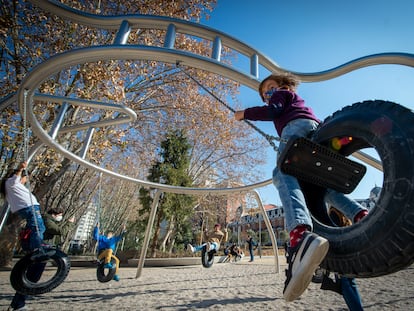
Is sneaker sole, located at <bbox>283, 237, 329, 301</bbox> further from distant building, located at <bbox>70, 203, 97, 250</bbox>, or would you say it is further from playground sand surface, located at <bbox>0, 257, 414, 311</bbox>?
distant building, located at <bbox>70, 203, 97, 250</bbox>

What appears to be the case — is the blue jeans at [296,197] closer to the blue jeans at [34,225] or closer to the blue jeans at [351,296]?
the blue jeans at [351,296]

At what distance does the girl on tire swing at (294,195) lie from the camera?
103 cm

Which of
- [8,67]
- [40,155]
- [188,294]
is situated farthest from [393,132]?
[8,67]

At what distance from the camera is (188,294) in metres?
3.66

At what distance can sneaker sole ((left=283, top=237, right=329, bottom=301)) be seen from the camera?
38.6 inches

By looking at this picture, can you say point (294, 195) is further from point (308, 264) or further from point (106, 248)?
point (106, 248)

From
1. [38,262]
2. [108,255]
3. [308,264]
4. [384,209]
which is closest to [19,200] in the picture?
[38,262]

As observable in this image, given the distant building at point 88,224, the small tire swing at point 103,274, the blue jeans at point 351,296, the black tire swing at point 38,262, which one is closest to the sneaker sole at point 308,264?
the blue jeans at point 351,296

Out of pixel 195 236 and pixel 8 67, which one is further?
pixel 195 236

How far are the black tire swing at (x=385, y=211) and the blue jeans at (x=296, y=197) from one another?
0.55 ft

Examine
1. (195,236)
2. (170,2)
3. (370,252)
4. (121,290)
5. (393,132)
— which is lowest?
(121,290)

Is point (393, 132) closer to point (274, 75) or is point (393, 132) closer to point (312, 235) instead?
point (312, 235)

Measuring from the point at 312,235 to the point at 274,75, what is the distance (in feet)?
3.56

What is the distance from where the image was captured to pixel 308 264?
1.00m
